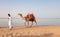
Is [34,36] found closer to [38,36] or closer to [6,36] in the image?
[38,36]

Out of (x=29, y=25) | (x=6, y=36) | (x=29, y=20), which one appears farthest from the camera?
(x=29, y=25)

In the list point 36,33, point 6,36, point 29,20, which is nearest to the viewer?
point 6,36

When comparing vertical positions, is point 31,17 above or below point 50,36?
above

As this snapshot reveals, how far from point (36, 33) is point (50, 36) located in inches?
47.6

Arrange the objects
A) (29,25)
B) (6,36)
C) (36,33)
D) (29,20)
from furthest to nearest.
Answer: (29,25) → (29,20) → (36,33) → (6,36)

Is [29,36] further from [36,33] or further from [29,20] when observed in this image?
[29,20]

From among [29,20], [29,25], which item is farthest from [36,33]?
[29,25]

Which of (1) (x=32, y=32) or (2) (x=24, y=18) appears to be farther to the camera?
(2) (x=24, y=18)

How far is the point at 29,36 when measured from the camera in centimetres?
2031

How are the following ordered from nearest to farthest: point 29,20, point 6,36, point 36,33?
point 6,36 < point 36,33 < point 29,20

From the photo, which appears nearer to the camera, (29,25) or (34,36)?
(34,36)

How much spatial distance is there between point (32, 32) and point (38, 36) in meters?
1.27

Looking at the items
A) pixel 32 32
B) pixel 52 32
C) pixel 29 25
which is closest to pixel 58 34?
pixel 52 32

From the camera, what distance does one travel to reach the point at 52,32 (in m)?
22.0
